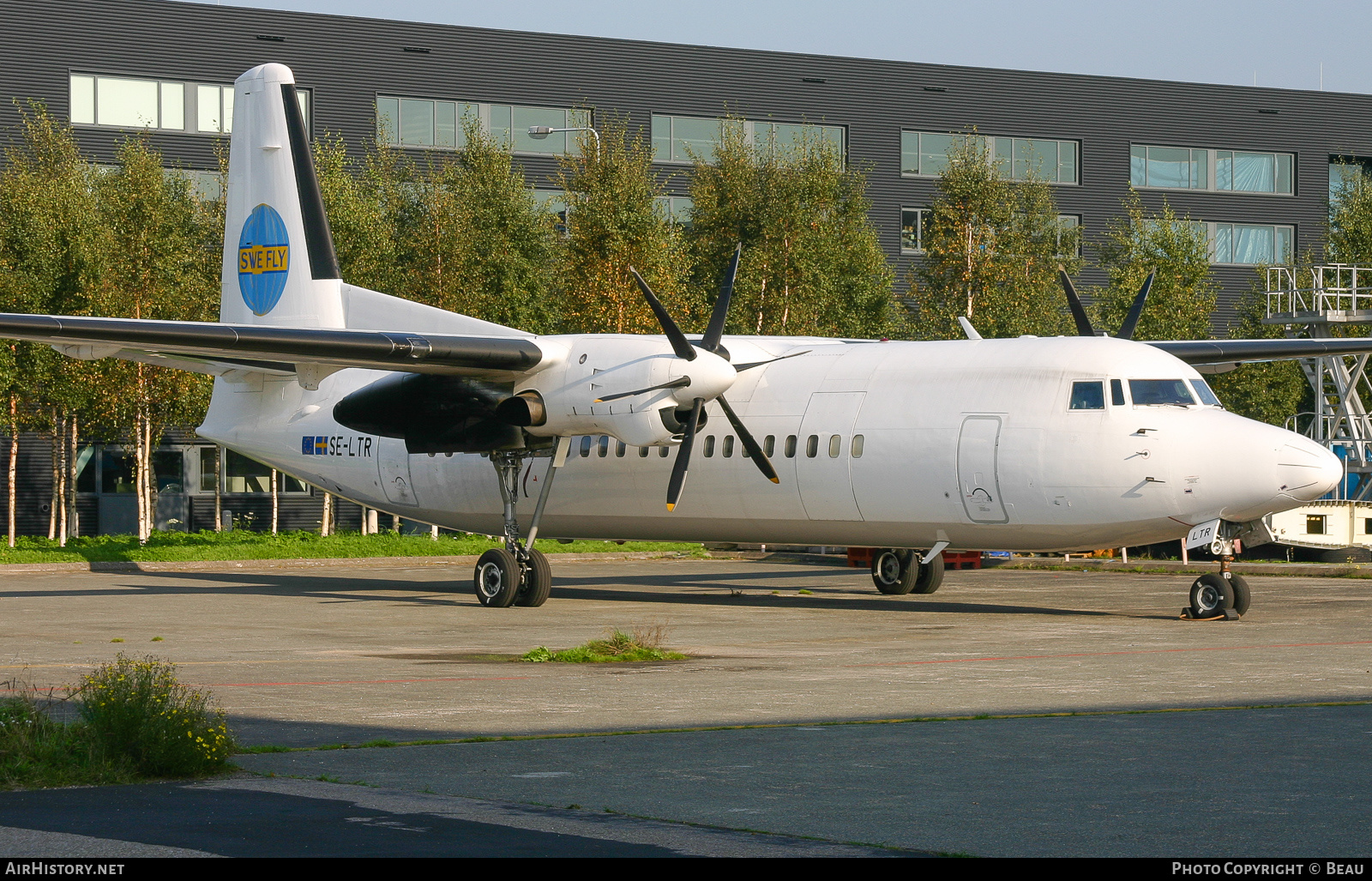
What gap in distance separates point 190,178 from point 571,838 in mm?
40474

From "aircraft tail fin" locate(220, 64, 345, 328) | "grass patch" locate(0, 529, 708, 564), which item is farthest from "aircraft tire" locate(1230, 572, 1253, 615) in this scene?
"grass patch" locate(0, 529, 708, 564)

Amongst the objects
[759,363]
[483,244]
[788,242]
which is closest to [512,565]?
[759,363]

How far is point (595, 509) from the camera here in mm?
23406

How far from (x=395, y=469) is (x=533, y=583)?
3.87 m

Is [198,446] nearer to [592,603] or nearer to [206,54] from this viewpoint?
[206,54]

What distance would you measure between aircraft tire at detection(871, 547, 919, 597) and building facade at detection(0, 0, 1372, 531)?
26.8m

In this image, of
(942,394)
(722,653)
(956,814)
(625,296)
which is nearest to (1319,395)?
(625,296)

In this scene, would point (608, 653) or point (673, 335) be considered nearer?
point (608, 653)

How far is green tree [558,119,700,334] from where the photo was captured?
1473 inches

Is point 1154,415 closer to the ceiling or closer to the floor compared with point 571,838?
closer to the ceiling

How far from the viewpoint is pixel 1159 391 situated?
18.8 m

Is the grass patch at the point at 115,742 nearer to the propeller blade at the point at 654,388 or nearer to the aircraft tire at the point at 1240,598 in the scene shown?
the propeller blade at the point at 654,388

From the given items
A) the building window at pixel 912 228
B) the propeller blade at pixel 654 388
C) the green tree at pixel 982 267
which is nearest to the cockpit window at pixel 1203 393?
the propeller blade at pixel 654 388

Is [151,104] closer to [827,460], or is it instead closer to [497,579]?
[497,579]
